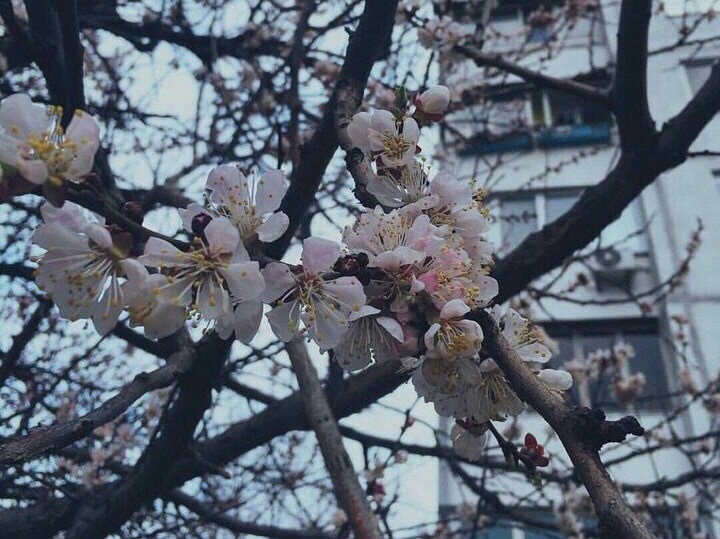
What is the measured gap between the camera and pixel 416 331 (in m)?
1.04

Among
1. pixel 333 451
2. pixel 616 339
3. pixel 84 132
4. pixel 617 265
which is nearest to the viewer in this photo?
pixel 84 132

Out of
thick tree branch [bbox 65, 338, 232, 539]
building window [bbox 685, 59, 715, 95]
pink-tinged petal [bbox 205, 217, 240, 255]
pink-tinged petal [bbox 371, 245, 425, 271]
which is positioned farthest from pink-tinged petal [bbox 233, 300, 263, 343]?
building window [bbox 685, 59, 715, 95]

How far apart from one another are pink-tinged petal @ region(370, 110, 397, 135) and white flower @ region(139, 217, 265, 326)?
1.38 feet

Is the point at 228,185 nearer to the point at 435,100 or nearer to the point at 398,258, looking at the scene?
the point at 398,258

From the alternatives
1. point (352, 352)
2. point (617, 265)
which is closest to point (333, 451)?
point (352, 352)

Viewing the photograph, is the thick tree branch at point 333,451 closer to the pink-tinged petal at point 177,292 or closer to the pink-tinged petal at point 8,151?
the pink-tinged petal at point 177,292

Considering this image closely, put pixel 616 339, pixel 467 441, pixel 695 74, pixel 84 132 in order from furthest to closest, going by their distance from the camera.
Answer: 1. pixel 695 74
2. pixel 616 339
3. pixel 467 441
4. pixel 84 132

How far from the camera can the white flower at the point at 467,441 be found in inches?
48.3

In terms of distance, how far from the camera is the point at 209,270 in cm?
99

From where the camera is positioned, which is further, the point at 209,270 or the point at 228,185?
the point at 228,185

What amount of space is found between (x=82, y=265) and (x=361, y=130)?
60 cm

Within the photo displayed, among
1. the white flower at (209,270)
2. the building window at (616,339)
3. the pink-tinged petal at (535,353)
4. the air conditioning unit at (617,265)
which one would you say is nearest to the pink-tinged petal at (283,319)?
the white flower at (209,270)

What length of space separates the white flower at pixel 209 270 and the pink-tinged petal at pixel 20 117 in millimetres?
226

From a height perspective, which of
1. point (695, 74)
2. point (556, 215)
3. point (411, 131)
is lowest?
point (411, 131)
